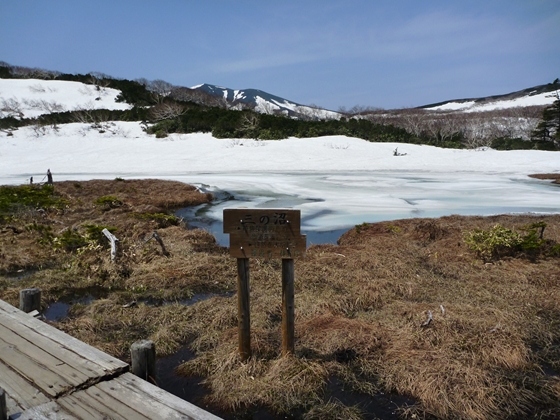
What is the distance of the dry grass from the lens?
3793 mm

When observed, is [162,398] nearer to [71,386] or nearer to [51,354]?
[71,386]

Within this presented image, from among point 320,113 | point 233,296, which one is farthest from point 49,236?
point 320,113

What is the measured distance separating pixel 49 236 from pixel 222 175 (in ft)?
55.0

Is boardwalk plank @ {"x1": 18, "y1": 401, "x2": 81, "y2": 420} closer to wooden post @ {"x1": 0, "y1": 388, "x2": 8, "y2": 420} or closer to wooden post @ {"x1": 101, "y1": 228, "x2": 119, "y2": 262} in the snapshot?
wooden post @ {"x1": 0, "y1": 388, "x2": 8, "y2": 420}

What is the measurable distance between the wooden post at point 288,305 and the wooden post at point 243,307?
1.12ft

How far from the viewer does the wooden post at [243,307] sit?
12.9ft

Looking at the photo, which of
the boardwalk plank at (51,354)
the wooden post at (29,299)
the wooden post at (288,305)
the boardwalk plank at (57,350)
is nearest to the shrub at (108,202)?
the wooden post at (29,299)

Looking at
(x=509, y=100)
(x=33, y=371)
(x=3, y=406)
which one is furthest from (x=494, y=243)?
(x=509, y=100)

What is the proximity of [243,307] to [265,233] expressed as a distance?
779 mm

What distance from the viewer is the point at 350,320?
16.9ft

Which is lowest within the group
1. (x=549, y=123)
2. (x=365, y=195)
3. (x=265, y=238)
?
(x=365, y=195)

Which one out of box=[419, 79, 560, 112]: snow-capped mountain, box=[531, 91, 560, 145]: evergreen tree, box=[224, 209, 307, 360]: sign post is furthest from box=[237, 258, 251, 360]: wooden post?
box=[419, 79, 560, 112]: snow-capped mountain

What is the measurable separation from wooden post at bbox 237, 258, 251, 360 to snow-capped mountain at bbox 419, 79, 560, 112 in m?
103

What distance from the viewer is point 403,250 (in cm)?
856
